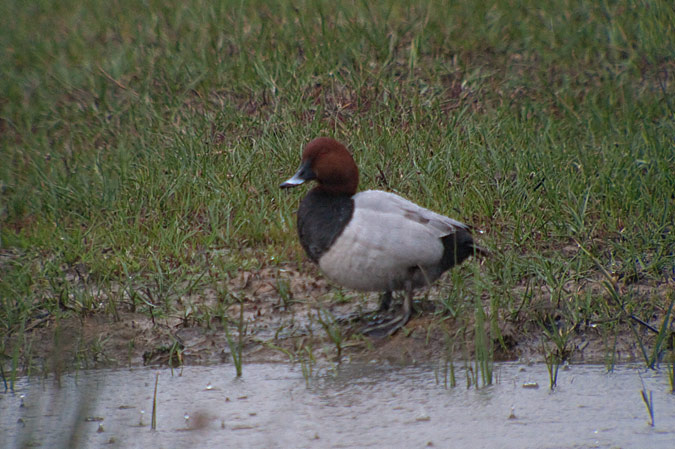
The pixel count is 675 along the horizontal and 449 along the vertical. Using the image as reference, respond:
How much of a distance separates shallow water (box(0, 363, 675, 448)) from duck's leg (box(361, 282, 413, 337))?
0.84 ft

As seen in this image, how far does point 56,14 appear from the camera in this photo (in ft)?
25.5

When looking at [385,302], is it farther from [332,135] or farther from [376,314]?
[332,135]

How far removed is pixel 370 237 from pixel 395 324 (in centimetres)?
42

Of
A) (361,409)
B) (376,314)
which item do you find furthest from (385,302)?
(361,409)

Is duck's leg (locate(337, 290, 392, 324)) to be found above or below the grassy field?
below

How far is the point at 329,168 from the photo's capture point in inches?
153

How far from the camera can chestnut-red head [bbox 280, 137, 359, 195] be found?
153 inches

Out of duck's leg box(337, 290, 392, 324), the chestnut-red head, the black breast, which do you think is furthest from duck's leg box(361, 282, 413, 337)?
the chestnut-red head

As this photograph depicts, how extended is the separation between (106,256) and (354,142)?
5.44 ft

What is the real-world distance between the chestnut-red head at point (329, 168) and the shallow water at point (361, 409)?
0.84 m

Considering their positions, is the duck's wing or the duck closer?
the duck

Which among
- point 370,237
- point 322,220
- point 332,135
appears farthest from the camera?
point 332,135

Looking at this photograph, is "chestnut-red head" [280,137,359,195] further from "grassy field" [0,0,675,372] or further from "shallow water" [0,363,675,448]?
"shallow water" [0,363,675,448]

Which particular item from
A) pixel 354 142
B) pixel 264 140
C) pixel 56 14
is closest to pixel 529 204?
pixel 354 142
